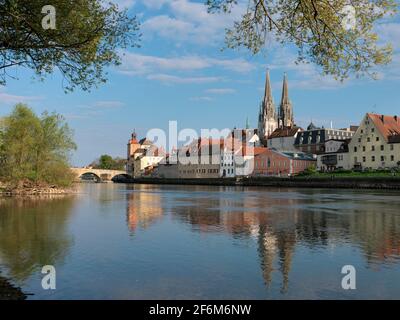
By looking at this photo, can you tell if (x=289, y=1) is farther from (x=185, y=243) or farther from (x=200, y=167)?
(x=200, y=167)

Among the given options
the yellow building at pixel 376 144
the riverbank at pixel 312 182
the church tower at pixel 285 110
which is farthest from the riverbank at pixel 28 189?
the church tower at pixel 285 110

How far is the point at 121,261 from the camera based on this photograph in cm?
1761

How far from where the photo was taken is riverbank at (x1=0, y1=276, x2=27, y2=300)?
1211 centimetres

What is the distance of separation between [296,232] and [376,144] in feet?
283

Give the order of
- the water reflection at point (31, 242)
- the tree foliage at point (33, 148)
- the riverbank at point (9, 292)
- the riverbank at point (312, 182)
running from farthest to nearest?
the riverbank at point (312, 182) → the tree foliage at point (33, 148) → the water reflection at point (31, 242) → the riverbank at point (9, 292)

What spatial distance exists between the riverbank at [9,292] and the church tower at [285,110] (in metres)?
187

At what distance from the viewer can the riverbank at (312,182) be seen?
85188 millimetres

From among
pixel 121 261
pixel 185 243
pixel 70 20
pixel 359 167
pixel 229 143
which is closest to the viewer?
pixel 70 20

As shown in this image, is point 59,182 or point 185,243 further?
point 59,182

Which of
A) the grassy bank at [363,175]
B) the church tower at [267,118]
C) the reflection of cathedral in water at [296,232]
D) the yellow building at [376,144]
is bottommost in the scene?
the reflection of cathedral in water at [296,232]

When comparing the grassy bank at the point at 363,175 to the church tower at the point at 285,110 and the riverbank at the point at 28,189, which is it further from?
the church tower at the point at 285,110

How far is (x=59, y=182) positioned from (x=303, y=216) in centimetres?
4763

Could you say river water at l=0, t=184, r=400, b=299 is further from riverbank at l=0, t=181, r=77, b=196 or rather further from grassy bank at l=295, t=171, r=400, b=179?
grassy bank at l=295, t=171, r=400, b=179

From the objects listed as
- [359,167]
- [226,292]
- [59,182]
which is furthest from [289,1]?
[359,167]
